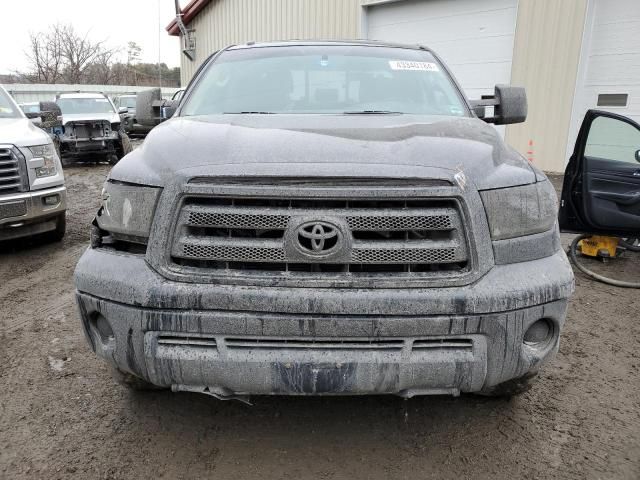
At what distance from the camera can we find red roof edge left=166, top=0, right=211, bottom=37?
1749 cm

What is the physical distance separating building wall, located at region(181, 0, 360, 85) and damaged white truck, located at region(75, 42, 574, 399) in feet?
34.8

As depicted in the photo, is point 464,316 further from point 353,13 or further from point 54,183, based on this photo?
point 353,13

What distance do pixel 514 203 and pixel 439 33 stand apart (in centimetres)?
1015

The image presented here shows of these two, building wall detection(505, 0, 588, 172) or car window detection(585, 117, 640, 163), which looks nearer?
car window detection(585, 117, 640, 163)

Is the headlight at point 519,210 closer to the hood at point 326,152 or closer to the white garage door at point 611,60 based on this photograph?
the hood at point 326,152

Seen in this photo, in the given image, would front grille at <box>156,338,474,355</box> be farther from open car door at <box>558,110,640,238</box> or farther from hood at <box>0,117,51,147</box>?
hood at <box>0,117,51,147</box>

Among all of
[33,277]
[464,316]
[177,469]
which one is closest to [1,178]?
[33,277]

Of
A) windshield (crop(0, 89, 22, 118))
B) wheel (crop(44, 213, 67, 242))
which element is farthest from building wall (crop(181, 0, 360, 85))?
wheel (crop(44, 213, 67, 242))

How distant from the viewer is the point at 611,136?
4.87m

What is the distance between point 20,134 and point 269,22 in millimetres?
11428

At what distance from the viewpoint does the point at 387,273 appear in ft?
6.70

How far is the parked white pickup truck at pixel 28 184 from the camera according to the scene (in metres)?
5.12

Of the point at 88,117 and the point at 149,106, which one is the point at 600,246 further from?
the point at 88,117

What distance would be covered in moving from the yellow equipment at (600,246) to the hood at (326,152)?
312 cm
